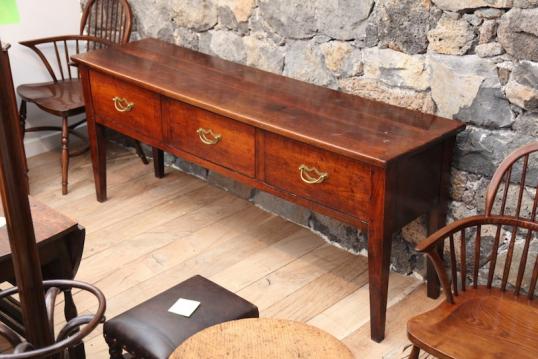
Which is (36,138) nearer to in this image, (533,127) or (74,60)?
(74,60)

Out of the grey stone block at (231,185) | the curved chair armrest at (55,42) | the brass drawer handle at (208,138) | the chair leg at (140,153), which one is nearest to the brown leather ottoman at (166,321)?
the brass drawer handle at (208,138)

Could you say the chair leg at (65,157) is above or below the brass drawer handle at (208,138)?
below

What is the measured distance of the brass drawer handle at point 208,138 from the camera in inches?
113

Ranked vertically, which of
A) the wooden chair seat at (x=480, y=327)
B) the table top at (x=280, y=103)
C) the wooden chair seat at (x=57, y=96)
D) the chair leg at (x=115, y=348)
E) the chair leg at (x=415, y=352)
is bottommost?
the chair leg at (x=115, y=348)

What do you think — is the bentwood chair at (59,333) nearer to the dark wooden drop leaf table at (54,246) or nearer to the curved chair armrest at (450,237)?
the dark wooden drop leaf table at (54,246)

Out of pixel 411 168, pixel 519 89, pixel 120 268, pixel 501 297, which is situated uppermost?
pixel 519 89

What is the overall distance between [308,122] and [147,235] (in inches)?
45.8

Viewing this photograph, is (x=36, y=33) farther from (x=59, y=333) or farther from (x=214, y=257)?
(x=59, y=333)

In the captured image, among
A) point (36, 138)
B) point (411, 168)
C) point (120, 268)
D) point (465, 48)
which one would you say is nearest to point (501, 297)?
point (411, 168)

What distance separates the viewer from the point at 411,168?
2.47 m

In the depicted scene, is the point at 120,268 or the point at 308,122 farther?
the point at 120,268

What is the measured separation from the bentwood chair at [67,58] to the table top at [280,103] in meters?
0.39

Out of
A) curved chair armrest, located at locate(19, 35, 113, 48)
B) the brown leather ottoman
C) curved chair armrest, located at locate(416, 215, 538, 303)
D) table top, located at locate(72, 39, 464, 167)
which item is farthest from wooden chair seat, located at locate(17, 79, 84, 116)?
curved chair armrest, located at locate(416, 215, 538, 303)

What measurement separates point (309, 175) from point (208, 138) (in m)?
0.57
